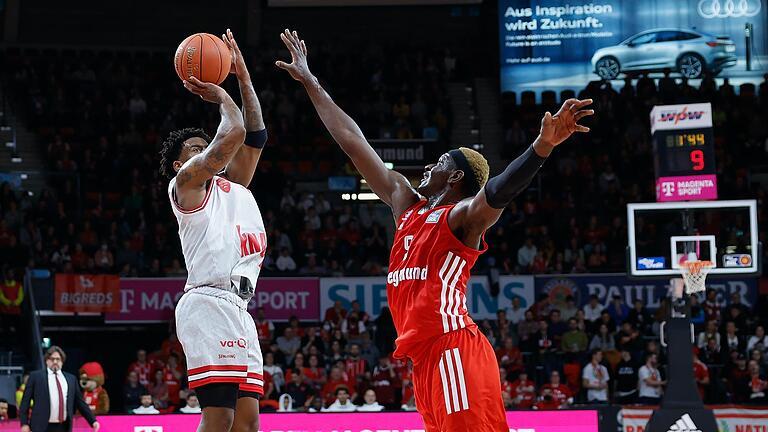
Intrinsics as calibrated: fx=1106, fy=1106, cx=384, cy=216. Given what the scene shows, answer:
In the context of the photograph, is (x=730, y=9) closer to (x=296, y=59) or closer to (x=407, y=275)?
(x=296, y=59)

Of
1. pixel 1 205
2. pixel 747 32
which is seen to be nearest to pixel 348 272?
pixel 1 205

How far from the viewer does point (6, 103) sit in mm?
24141

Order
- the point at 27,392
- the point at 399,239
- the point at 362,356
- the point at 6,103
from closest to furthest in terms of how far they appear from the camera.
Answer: the point at 399,239 < the point at 27,392 < the point at 362,356 < the point at 6,103

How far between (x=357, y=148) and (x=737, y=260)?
29.3ft

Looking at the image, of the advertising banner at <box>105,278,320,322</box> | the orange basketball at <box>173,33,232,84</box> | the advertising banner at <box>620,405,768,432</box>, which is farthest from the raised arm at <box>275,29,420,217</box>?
the advertising banner at <box>105,278,320,322</box>

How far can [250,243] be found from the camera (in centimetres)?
599

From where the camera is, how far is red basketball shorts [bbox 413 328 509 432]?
205 inches

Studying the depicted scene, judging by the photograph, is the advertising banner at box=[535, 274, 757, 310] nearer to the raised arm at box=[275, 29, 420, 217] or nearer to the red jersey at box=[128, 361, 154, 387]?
the red jersey at box=[128, 361, 154, 387]

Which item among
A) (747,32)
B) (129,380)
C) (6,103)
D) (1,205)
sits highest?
(747,32)

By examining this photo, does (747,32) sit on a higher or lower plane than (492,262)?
higher

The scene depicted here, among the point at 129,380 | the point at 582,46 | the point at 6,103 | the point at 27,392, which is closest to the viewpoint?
the point at 27,392

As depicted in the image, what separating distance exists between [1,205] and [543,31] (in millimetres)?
12779

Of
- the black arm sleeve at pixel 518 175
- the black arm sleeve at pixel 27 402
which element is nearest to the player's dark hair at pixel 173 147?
the black arm sleeve at pixel 518 175

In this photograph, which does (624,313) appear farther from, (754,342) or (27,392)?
(27,392)
